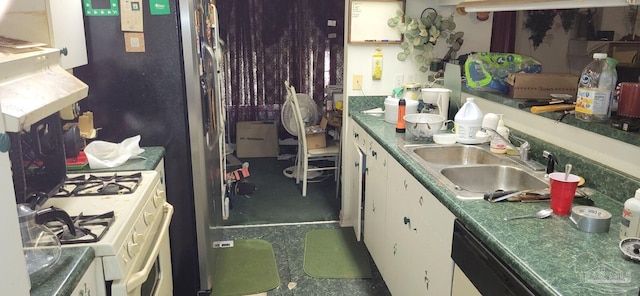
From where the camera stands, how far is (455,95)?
286cm

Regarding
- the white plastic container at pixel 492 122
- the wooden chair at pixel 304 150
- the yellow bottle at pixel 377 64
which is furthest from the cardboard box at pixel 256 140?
the white plastic container at pixel 492 122

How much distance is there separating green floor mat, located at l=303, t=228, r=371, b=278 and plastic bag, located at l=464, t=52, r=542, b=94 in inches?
50.7

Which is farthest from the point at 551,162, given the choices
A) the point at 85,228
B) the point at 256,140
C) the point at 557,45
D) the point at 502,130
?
the point at 557,45

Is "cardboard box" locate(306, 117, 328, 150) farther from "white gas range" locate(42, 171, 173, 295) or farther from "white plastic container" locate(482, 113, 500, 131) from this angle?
"white gas range" locate(42, 171, 173, 295)

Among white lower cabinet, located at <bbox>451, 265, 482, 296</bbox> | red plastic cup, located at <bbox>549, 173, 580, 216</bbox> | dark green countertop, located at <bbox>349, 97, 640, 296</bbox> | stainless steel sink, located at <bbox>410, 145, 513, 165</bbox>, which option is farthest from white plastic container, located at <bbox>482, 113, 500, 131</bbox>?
white lower cabinet, located at <bbox>451, 265, 482, 296</bbox>

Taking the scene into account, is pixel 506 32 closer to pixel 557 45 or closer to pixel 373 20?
pixel 557 45

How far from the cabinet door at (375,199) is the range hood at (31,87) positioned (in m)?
1.52

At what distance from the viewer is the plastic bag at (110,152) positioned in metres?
2.04

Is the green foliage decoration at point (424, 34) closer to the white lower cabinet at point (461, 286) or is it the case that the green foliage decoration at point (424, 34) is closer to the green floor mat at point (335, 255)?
the green floor mat at point (335, 255)

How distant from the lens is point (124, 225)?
4.77 ft

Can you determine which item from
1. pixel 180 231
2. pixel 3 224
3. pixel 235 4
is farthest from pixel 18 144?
pixel 235 4

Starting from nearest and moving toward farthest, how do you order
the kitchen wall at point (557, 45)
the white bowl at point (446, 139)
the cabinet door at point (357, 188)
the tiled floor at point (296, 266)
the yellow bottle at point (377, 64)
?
the white bowl at point (446, 139) < the tiled floor at point (296, 266) < the cabinet door at point (357, 188) < the yellow bottle at point (377, 64) < the kitchen wall at point (557, 45)

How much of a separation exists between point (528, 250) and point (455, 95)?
1739 millimetres

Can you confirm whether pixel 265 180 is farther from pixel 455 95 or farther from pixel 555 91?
pixel 555 91
